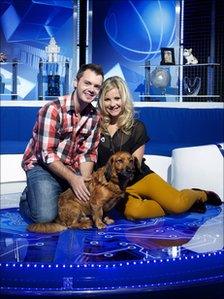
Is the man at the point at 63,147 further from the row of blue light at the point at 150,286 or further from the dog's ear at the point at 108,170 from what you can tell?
the row of blue light at the point at 150,286

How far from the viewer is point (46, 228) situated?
8.64 ft

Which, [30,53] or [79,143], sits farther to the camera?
[30,53]

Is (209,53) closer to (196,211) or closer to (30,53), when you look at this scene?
(30,53)

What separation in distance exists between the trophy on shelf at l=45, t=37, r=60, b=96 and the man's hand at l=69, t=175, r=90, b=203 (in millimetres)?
6273

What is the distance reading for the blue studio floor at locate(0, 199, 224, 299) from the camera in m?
2.06

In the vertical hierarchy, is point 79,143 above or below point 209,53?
below

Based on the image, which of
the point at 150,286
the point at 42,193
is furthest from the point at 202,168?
the point at 150,286

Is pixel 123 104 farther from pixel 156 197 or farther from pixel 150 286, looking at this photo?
pixel 150 286

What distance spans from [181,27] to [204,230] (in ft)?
26.4

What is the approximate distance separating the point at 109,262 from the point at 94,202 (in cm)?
52

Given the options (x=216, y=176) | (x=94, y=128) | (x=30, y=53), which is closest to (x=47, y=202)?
(x=94, y=128)

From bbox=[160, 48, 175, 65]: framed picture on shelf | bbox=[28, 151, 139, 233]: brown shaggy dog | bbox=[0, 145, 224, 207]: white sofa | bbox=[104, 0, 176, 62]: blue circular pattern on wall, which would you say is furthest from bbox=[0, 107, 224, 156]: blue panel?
bbox=[104, 0, 176, 62]: blue circular pattern on wall

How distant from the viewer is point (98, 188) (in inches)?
103

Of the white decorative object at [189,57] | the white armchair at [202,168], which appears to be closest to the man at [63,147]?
the white armchair at [202,168]
